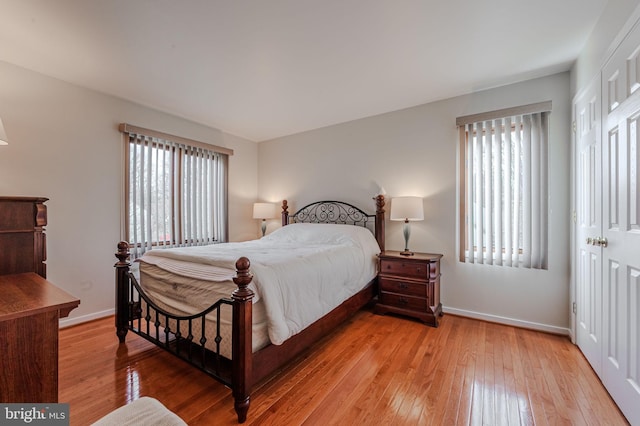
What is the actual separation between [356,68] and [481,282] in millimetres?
2590

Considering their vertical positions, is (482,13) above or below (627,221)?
above

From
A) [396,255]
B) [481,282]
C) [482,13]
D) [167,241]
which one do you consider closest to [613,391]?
[481,282]

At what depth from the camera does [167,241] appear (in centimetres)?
351

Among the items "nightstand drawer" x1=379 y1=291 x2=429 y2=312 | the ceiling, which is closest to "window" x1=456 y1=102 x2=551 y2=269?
the ceiling

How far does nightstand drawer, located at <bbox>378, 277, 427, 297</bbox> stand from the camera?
2828mm

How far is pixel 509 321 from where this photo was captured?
9.07 feet

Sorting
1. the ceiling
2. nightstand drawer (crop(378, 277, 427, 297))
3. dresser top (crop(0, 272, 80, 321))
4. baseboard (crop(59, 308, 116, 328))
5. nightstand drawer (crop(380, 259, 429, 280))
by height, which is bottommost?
baseboard (crop(59, 308, 116, 328))

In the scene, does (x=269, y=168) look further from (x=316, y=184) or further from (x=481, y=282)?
(x=481, y=282)

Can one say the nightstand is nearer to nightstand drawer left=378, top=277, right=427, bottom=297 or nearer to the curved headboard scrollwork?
nightstand drawer left=378, top=277, right=427, bottom=297

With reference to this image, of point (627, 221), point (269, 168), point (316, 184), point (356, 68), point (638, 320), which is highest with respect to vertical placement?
point (356, 68)

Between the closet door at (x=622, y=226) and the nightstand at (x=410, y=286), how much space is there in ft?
4.14

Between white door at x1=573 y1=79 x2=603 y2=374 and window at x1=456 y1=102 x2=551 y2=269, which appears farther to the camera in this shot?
window at x1=456 y1=102 x2=551 y2=269

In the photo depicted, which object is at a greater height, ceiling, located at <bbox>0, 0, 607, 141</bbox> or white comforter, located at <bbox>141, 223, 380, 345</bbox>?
ceiling, located at <bbox>0, 0, 607, 141</bbox>

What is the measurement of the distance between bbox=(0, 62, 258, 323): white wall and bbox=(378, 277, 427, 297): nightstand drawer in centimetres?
314
